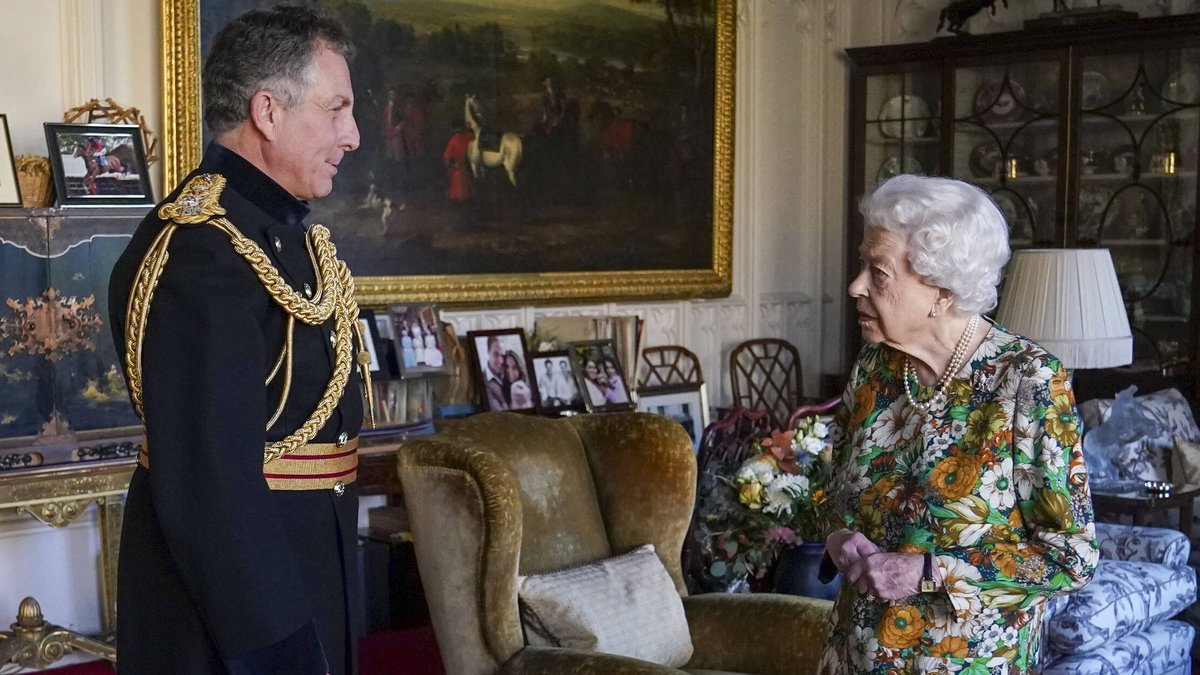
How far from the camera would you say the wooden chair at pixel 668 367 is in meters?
6.43

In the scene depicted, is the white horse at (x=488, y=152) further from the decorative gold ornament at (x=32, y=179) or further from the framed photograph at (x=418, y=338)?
the decorative gold ornament at (x=32, y=179)

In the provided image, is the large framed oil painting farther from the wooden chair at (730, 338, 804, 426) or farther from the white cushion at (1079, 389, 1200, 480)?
the white cushion at (1079, 389, 1200, 480)

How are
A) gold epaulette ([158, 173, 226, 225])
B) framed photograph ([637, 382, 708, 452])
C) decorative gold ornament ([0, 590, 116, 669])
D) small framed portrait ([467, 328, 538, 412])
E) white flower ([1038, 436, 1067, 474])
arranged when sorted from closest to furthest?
1. gold epaulette ([158, 173, 226, 225])
2. white flower ([1038, 436, 1067, 474])
3. decorative gold ornament ([0, 590, 116, 669])
4. small framed portrait ([467, 328, 538, 412])
5. framed photograph ([637, 382, 708, 452])

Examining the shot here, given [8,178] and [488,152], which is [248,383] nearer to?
[8,178]


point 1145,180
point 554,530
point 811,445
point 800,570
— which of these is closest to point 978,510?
point 554,530

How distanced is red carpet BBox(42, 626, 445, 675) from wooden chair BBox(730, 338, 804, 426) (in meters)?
2.45

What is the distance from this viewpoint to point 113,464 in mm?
3977

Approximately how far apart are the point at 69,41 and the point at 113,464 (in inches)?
59.4

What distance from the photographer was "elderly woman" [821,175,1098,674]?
2084 millimetres

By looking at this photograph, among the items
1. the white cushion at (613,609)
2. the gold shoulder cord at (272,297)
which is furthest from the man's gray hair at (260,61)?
the white cushion at (613,609)

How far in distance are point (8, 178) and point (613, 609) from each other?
232cm

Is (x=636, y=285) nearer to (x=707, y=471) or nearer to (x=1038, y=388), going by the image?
(x=707, y=471)

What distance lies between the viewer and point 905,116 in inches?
276

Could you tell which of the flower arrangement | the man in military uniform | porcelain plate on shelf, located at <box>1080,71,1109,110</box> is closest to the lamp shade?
the flower arrangement
